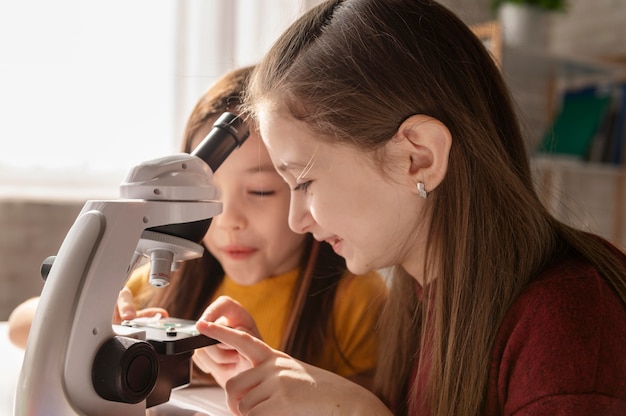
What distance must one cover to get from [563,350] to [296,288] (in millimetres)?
Answer: 562

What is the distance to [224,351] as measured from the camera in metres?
0.84

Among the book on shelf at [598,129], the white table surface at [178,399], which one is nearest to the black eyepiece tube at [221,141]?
the white table surface at [178,399]

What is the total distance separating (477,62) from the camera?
79 centimetres

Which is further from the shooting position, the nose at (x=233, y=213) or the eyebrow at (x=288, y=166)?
the nose at (x=233, y=213)

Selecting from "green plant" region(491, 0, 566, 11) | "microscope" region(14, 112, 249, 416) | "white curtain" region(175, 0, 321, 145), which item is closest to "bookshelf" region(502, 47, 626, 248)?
"green plant" region(491, 0, 566, 11)

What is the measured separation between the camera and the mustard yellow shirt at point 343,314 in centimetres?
109

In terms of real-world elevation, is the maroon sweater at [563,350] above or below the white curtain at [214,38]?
below

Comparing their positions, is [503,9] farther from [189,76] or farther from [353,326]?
[353,326]

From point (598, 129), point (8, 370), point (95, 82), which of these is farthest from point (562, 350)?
point (598, 129)

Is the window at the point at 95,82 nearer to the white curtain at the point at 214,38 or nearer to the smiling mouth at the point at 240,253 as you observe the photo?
the white curtain at the point at 214,38

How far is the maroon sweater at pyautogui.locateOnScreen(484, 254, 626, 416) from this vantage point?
63cm

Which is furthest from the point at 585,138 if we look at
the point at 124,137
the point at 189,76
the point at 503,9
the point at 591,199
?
the point at 124,137

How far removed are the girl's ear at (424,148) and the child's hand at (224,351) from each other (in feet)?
0.95

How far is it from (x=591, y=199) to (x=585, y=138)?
0.34 meters
